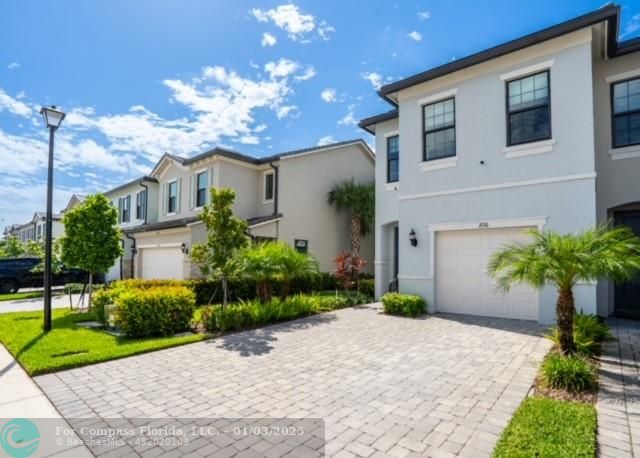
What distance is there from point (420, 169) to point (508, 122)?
2707 millimetres

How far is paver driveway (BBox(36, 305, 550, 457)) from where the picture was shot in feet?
12.3

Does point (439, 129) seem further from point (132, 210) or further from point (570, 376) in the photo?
point (132, 210)

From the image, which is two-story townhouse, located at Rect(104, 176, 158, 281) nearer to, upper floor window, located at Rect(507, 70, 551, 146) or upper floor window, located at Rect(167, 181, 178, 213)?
upper floor window, located at Rect(167, 181, 178, 213)

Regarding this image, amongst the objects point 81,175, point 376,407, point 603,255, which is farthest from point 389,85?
point 81,175

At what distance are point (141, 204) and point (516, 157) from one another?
22.7m

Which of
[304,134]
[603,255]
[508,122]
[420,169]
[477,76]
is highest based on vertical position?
[304,134]

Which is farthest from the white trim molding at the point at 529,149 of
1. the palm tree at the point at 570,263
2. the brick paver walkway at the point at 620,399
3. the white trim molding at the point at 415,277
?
the brick paver walkway at the point at 620,399

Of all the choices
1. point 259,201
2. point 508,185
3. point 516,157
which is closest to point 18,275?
point 259,201

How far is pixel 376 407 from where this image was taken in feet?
14.1

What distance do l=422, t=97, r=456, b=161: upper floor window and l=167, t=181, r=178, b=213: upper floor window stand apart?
1509 cm

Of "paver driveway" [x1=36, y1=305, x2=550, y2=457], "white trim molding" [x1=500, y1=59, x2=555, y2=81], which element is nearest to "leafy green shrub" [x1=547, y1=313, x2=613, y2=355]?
"paver driveway" [x1=36, y1=305, x2=550, y2=457]

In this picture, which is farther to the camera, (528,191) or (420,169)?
(420,169)

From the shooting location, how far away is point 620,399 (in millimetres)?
4375

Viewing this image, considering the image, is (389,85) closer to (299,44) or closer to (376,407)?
(299,44)
